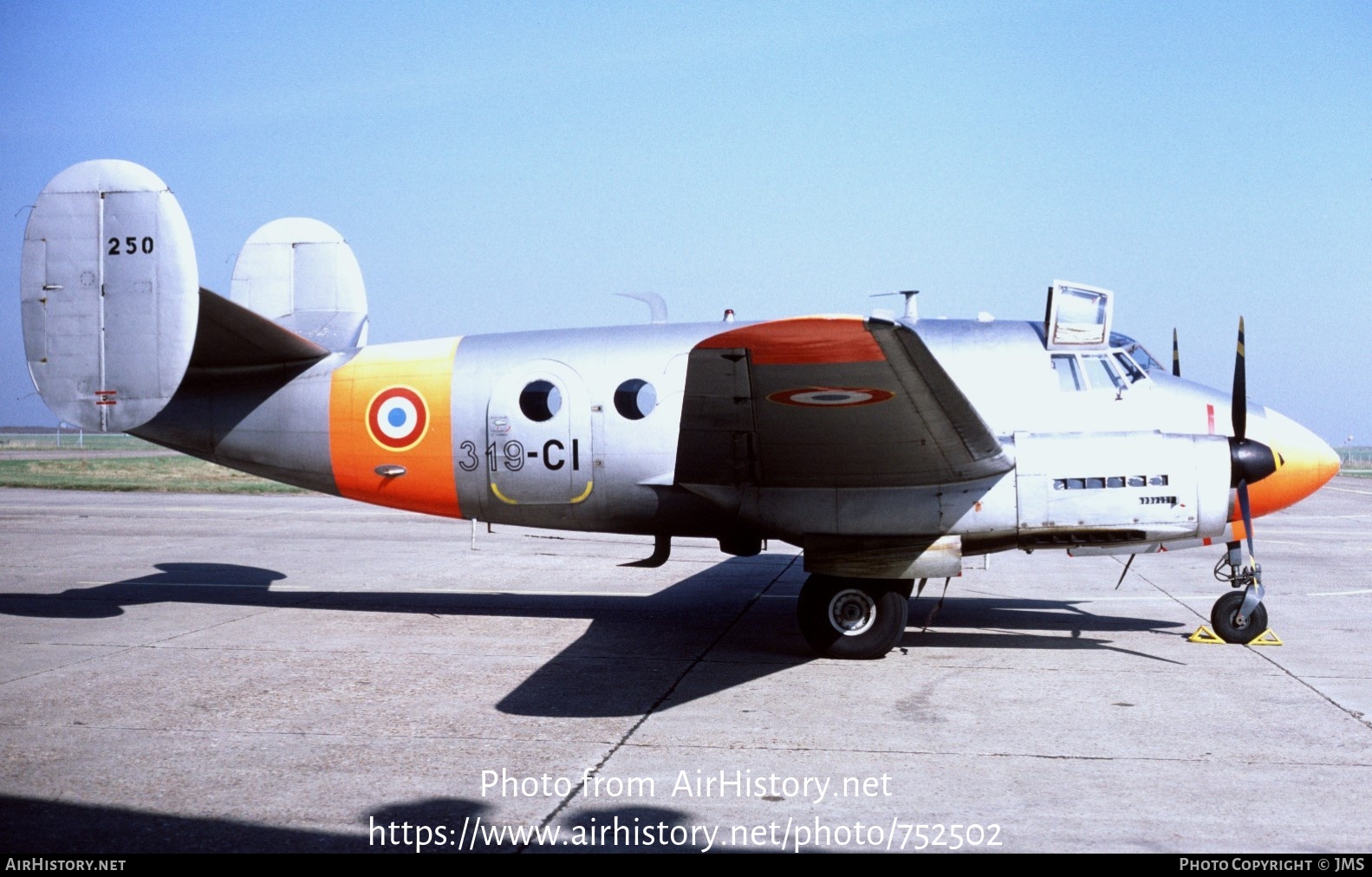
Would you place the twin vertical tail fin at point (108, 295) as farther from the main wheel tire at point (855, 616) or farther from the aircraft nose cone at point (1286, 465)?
the aircraft nose cone at point (1286, 465)

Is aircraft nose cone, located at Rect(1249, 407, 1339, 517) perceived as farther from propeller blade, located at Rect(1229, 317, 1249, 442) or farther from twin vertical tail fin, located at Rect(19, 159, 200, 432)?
twin vertical tail fin, located at Rect(19, 159, 200, 432)

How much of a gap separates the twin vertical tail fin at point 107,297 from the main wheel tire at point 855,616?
7038mm

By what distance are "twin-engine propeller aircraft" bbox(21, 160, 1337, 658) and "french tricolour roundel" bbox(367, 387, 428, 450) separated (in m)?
0.03

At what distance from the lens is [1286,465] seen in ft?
35.8

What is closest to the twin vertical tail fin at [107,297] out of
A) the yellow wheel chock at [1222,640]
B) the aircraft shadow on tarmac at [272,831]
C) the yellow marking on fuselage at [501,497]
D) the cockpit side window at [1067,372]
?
the yellow marking on fuselage at [501,497]

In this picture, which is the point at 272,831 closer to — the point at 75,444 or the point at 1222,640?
the point at 1222,640

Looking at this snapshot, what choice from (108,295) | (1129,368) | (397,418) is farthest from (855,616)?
(108,295)

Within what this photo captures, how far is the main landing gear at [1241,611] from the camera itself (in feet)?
35.6

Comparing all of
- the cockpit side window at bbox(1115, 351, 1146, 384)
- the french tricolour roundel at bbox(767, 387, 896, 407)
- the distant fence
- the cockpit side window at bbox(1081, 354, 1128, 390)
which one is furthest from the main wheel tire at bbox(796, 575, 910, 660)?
the distant fence

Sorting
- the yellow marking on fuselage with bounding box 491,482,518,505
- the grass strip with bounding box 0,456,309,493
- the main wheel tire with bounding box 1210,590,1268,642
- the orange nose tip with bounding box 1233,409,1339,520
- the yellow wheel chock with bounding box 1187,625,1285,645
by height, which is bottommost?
the grass strip with bounding box 0,456,309,493

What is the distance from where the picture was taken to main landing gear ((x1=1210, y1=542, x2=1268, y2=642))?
10.9m

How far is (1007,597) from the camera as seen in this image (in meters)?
14.4

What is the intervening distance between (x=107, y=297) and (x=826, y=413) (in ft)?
25.0
